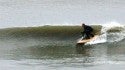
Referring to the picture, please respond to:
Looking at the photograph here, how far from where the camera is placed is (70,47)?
105ft

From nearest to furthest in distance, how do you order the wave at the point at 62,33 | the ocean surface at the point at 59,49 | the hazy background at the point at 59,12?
the ocean surface at the point at 59,49, the wave at the point at 62,33, the hazy background at the point at 59,12

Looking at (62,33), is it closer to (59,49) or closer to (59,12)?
(59,49)

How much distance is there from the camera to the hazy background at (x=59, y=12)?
48219 mm

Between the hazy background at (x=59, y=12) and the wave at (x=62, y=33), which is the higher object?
the hazy background at (x=59, y=12)

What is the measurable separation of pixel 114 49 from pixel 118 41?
2849mm

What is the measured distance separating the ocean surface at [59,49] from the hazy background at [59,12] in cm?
718

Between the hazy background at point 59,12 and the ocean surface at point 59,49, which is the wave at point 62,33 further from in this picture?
the hazy background at point 59,12

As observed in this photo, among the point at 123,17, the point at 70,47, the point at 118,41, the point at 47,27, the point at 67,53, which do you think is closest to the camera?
the point at 67,53

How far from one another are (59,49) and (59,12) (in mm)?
25410

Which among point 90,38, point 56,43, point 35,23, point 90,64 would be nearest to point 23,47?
point 56,43

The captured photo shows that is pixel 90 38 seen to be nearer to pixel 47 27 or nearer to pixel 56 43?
pixel 56 43

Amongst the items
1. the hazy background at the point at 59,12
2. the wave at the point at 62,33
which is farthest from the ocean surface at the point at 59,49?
the hazy background at the point at 59,12

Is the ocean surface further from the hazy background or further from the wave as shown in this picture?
the hazy background

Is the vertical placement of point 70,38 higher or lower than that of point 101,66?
higher
